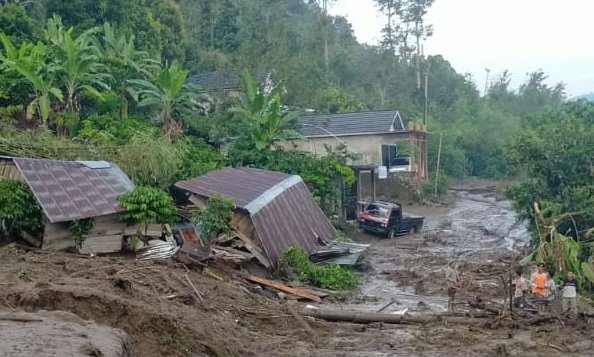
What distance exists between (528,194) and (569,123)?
8.33ft

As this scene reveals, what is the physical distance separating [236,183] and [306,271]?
4342 mm

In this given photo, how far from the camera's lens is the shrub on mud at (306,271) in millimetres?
16250

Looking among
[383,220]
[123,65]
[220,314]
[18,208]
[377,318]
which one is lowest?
[383,220]

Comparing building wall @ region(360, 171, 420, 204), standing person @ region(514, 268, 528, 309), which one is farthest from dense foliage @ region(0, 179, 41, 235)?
building wall @ region(360, 171, 420, 204)

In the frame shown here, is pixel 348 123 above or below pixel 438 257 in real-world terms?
above

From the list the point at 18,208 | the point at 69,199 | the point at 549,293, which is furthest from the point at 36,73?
the point at 549,293

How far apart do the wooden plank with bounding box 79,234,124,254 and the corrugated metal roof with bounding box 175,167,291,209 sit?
10.8 feet

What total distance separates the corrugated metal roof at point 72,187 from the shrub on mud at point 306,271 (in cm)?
407

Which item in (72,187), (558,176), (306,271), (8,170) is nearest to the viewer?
(8,170)

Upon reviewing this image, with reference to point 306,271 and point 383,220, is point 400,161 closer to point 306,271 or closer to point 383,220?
point 383,220

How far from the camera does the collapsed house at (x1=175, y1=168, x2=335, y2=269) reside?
1642 cm

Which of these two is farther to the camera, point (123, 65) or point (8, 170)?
point (123, 65)

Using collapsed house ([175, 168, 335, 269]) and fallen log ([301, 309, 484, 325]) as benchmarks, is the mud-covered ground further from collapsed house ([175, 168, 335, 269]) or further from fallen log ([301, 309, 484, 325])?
collapsed house ([175, 168, 335, 269])

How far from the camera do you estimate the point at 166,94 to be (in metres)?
23.0
